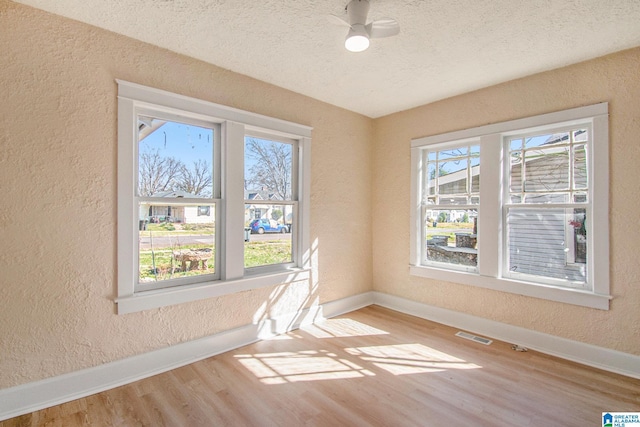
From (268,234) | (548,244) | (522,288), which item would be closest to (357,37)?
(268,234)

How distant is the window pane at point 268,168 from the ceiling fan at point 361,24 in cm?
156

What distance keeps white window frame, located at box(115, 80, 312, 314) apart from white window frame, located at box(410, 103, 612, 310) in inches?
59.0

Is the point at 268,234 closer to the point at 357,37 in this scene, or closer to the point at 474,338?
the point at 357,37

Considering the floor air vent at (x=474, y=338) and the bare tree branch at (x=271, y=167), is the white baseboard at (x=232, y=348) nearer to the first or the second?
the floor air vent at (x=474, y=338)

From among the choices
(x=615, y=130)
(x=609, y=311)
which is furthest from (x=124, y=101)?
(x=609, y=311)

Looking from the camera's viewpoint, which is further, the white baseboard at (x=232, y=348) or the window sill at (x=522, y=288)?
the window sill at (x=522, y=288)

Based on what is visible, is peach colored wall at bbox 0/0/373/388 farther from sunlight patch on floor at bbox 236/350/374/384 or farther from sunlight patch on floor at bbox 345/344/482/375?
sunlight patch on floor at bbox 345/344/482/375

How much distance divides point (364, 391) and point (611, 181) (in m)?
2.70

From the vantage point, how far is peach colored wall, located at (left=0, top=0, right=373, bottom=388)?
196cm

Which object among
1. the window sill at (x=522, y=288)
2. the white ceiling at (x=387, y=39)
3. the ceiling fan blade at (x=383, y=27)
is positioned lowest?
the window sill at (x=522, y=288)

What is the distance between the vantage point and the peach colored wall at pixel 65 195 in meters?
1.96

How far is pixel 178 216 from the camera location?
272 centimetres

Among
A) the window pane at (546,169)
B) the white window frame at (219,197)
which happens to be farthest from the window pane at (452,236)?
the white window frame at (219,197)

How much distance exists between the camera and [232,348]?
113 inches
